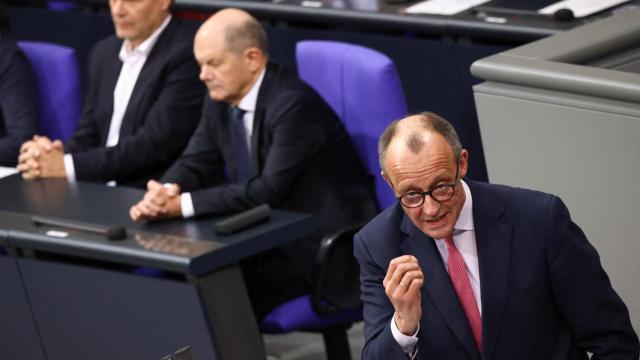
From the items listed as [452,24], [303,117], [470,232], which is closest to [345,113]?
[303,117]

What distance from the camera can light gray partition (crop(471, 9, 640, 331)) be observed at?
3100mm

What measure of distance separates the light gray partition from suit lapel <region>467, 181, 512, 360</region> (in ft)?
1.31

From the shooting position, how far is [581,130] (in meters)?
3.18

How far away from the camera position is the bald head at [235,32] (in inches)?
170

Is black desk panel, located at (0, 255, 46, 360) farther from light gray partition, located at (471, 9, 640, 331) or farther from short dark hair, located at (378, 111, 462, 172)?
short dark hair, located at (378, 111, 462, 172)

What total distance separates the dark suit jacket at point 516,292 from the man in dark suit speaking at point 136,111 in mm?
2016

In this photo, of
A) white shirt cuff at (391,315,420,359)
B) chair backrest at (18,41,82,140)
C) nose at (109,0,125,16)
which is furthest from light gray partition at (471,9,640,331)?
chair backrest at (18,41,82,140)

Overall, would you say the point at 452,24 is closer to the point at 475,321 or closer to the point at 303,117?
the point at 303,117

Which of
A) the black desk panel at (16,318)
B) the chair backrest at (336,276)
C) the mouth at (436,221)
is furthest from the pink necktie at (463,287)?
the black desk panel at (16,318)

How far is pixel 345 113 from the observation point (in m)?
4.29

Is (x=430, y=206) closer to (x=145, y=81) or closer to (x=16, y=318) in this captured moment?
(x=16, y=318)

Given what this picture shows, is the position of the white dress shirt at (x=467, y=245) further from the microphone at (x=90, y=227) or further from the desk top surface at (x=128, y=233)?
the microphone at (x=90, y=227)

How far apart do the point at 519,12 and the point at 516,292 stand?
244 cm

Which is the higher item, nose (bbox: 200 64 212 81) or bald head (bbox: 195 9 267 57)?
bald head (bbox: 195 9 267 57)
